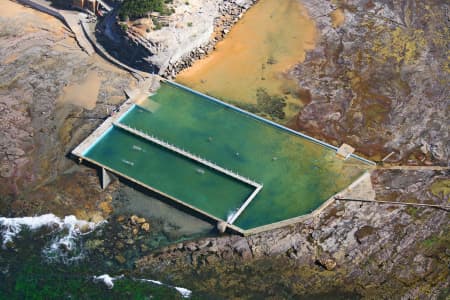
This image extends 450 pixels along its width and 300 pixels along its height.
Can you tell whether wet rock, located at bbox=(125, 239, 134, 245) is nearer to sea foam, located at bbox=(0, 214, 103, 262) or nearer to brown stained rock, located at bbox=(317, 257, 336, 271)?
sea foam, located at bbox=(0, 214, 103, 262)

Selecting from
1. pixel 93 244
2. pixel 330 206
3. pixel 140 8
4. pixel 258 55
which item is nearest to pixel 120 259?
pixel 93 244

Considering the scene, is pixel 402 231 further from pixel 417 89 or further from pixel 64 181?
pixel 64 181

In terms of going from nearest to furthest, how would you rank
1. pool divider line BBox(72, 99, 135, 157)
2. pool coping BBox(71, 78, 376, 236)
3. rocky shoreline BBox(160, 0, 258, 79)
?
pool coping BBox(71, 78, 376, 236) < pool divider line BBox(72, 99, 135, 157) < rocky shoreline BBox(160, 0, 258, 79)

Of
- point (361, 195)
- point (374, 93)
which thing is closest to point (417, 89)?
point (374, 93)

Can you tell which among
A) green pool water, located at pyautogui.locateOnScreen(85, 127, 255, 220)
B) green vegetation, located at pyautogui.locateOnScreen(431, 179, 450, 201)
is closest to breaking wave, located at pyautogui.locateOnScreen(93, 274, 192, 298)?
green pool water, located at pyautogui.locateOnScreen(85, 127, 255, 220)

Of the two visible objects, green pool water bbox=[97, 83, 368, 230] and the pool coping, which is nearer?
the pool coping

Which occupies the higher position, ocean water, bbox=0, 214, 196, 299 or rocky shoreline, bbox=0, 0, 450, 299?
rocky shoreline, bbox=0, 0, 450, 299
